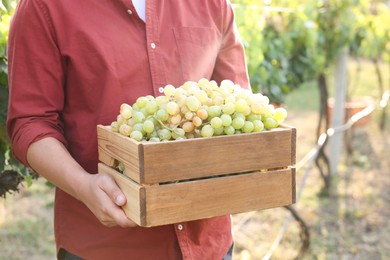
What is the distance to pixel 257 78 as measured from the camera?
386cm

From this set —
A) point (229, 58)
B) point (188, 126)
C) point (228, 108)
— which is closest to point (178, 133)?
point (188, 126)

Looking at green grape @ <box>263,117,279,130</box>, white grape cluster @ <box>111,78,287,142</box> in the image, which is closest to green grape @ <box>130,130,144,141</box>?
white grape cluster @ <box>111,78,287,142</box>

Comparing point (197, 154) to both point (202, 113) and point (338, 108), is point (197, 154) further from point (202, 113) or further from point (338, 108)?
point (338, 108)

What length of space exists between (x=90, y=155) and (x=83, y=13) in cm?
38

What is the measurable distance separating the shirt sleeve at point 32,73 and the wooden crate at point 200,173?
160mm

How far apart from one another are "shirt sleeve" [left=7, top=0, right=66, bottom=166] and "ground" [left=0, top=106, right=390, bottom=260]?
2262 millimetres

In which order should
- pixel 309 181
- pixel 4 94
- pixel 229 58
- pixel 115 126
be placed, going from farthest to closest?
1. pixel 309 181
2. pixel 4 94
3. pixel 229 58
4. pixel 115 126

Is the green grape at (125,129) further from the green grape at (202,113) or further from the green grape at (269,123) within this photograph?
the green grape at (269,123)

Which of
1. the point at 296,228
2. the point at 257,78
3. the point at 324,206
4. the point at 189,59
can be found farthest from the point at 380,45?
the point at 189,59

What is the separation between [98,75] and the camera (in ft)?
5.24

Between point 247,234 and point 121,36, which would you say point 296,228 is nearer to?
point 247,234

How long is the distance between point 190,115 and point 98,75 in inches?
12.3

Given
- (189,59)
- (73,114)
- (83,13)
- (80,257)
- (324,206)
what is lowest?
(324,206)

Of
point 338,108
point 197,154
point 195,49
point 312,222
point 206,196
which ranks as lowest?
point 312,222
